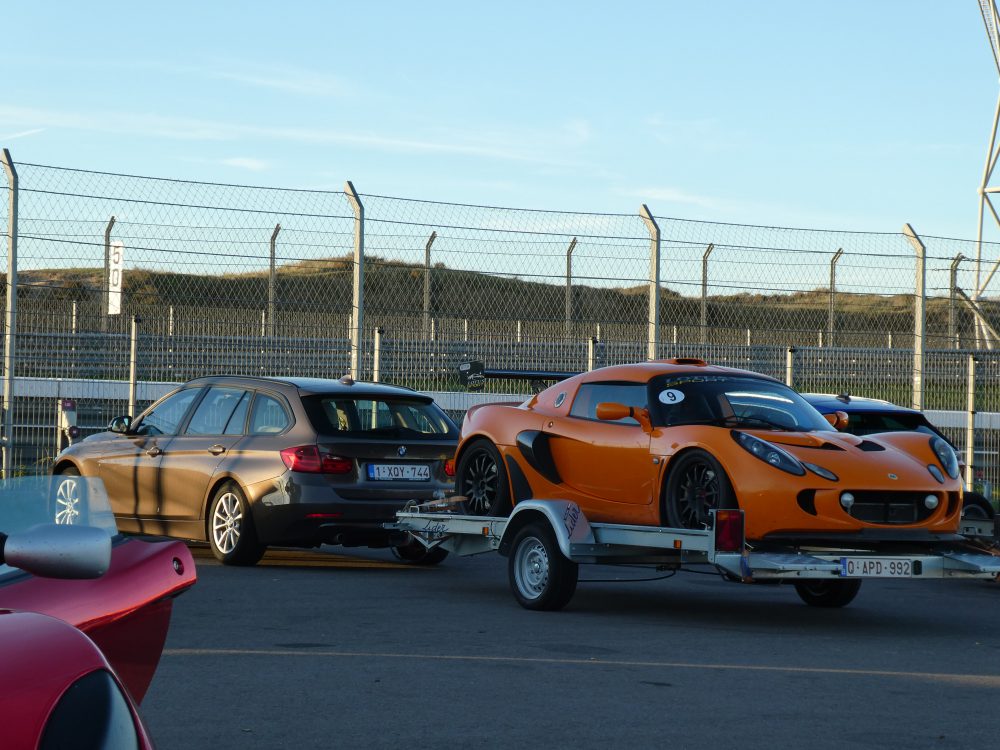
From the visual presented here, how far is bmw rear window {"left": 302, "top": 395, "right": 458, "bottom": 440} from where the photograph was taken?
12289 millimetres

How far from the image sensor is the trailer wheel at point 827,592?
11055mm

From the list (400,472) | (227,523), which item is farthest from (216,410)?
(400,472)

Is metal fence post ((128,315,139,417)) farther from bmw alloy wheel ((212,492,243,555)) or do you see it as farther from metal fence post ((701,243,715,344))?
metal fence post ((701,243,715,344))

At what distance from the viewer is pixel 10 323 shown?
56.3 ft

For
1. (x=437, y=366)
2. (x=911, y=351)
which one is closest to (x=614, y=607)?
(x=437, y=366)

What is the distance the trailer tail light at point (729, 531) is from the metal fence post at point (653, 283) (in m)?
9.16

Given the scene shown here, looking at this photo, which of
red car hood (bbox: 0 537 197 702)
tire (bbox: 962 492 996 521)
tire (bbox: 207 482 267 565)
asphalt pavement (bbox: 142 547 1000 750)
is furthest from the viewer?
tire (bbox: 962 492 996 521)

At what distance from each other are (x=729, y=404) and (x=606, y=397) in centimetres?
96

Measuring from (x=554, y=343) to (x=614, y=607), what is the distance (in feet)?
28.3

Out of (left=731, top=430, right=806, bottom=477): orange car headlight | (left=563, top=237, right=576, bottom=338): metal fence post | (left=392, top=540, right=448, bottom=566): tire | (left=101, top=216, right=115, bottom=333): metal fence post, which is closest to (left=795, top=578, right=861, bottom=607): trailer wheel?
(left=731, top=430, right=806, bottom=477): orange car headlight

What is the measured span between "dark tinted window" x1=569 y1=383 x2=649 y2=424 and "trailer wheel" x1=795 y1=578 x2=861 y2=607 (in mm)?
1969

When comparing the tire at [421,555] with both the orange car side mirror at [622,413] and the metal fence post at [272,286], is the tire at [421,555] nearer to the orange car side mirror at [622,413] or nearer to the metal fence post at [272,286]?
Answer: the orange car side mirror at [622,413]

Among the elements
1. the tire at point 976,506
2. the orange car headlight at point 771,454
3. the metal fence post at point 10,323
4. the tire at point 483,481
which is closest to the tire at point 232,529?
the tire at point 483,481

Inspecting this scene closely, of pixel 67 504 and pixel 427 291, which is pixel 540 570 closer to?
pixel 67 504
